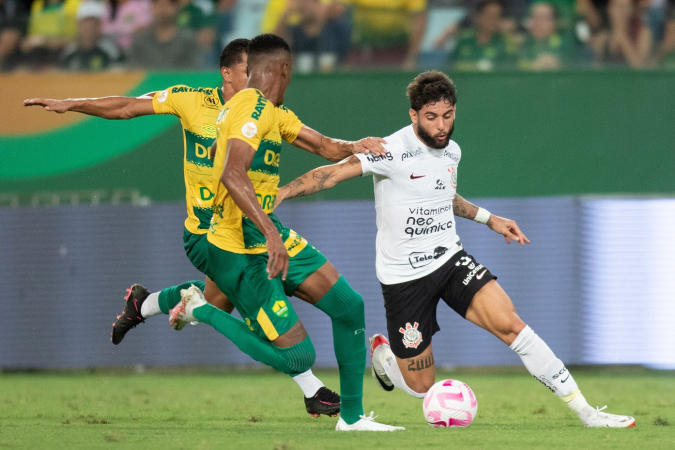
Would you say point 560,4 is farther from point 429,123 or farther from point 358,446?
point 358,446

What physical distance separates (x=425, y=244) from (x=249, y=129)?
1682mm

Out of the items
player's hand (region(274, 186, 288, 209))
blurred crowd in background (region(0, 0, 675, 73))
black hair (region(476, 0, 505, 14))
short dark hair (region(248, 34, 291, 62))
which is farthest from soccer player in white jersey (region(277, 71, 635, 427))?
black hair (region(476, 0, 505, 14))

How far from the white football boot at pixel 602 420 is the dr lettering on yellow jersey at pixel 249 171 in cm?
240

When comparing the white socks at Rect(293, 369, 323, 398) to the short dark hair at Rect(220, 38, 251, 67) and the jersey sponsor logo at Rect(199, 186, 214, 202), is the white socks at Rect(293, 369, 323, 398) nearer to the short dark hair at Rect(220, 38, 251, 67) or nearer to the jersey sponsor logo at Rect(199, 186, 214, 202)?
the jersey sponsor logo at Rect(199, 186, 214, 202)

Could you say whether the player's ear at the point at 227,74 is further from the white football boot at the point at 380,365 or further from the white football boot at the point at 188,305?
the white football boot at the point at 380,365

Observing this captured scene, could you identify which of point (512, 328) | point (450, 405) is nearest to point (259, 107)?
point (512, 328)

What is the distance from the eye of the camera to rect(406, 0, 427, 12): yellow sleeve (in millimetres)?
11641

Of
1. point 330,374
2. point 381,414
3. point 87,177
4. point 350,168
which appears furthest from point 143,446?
point 87,177

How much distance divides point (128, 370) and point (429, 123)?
619cm

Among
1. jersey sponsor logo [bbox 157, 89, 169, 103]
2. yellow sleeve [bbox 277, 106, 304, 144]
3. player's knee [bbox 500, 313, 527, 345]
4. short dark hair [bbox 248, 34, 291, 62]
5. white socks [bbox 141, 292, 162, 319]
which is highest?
short dark hair [bbox 248, 34, 291, 62]

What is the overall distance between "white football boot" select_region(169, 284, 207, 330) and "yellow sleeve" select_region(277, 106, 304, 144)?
126 cm

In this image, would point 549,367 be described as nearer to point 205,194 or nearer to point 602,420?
point 602,420

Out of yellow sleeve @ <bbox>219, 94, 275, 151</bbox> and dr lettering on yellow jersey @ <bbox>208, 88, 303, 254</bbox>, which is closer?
yellow sleeve @ <bbox>219, 94, 275, 151</bbox>

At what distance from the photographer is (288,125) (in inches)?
249
